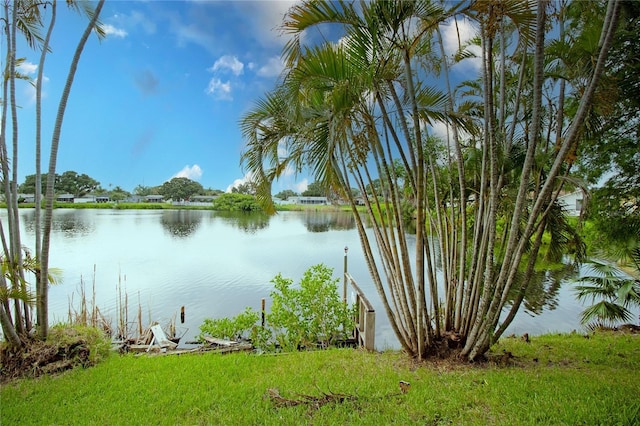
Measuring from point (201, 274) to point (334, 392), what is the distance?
9.18 m

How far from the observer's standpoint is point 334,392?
9.16 feet

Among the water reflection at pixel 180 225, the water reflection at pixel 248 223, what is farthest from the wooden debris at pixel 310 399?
the water reflection at pixel 180 225

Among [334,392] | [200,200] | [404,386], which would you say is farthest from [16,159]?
[200,200]

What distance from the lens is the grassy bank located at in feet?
7.86

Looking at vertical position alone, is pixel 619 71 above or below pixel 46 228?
above

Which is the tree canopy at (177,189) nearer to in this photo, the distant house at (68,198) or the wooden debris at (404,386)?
the distant house at (68,198)

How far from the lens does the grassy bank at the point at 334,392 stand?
7.86 feet

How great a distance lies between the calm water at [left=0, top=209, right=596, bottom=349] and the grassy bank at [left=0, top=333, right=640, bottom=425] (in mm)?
2424

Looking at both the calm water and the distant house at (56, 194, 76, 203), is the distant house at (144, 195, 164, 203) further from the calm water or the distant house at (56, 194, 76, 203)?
the calm water

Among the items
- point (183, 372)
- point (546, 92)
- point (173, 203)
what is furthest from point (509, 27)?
point (173, 203)

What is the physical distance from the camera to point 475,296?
11.5 ft

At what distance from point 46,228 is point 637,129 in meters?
7.26

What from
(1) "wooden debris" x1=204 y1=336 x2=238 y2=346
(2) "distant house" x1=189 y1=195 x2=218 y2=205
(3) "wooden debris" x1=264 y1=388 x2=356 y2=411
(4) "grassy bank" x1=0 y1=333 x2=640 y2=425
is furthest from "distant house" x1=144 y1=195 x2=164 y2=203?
(3) "wooden debris" x1=264 y1=388 x2=356 y2=411

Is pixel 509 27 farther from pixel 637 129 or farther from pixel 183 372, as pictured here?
pixel 183 372
